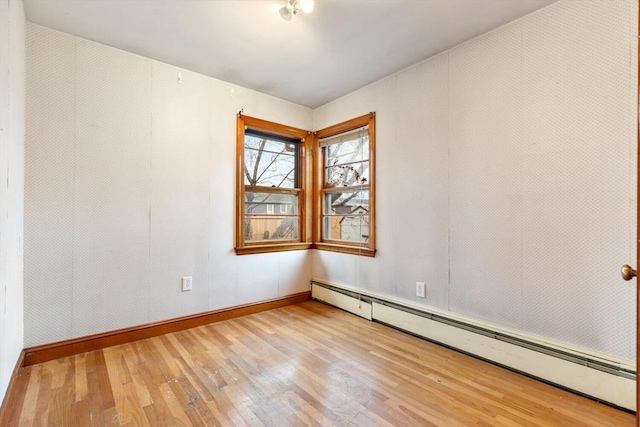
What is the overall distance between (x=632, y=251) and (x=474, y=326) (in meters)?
1.02

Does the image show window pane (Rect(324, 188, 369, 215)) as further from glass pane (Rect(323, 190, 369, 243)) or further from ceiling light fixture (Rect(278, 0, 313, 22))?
ceiling light fixture (Rect(278, 0, 313, 22))

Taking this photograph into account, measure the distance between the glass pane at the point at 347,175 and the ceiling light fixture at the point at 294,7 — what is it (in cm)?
157

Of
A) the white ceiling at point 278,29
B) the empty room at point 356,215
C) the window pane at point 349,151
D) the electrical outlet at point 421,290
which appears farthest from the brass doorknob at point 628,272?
the window pane at point 349,151

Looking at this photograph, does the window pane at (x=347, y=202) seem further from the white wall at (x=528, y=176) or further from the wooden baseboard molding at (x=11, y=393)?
the wooden baseboard molding at (x=11, y=393)

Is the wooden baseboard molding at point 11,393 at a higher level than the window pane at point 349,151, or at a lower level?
lower

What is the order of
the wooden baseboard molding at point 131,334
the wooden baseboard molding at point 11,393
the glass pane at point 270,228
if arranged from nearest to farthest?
1. the wooden baseboard molding at point 11,393
2. the wooden baseboard molding at point 131,334
3. the glass pane at point 270,228

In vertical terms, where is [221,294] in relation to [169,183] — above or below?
below

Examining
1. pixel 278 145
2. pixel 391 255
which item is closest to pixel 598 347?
pixel 391 255

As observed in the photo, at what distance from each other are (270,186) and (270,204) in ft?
0.68

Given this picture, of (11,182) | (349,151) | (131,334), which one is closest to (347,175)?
(349,151)

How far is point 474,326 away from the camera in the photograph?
7.06ft

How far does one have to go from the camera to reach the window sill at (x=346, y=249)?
2.97m

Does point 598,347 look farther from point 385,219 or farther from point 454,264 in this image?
point 385,219

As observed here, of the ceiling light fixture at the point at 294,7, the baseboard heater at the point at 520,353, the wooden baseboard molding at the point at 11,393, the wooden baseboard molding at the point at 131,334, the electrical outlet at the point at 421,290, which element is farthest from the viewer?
the electrical outlet at the point at 421,290
